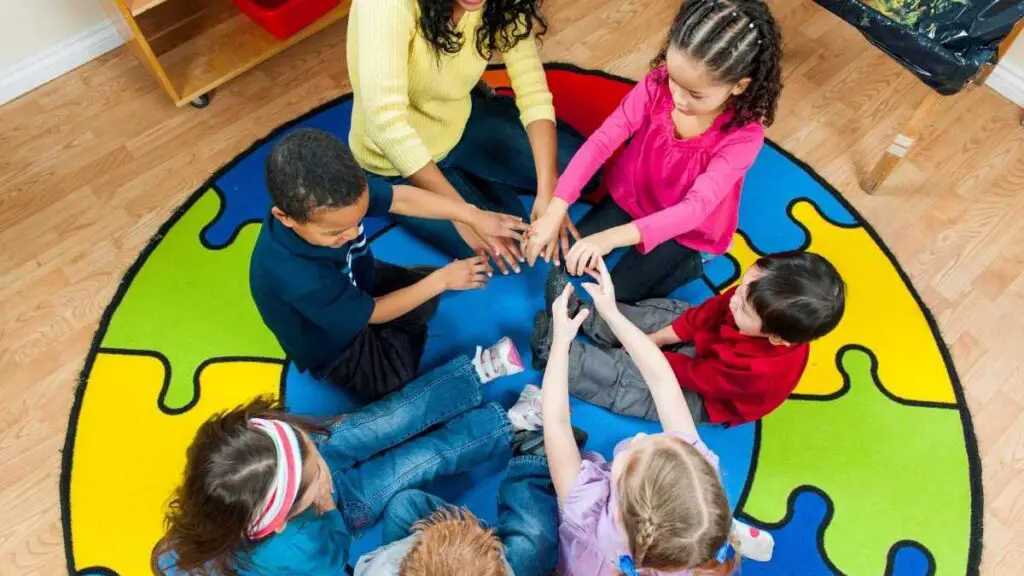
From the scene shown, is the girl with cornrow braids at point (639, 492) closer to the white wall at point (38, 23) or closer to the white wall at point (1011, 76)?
the white wall at point (1011, 76)

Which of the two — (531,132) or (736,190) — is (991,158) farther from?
(531,132)

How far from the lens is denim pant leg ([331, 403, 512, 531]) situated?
1373 mm

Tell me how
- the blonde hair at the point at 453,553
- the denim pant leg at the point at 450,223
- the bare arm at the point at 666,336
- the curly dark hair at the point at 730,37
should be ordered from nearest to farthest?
the blonde hair at the point at 453,553 → the curly dark hair at the point at 730,37 → the bare arm at the point at 666,336 → the denim pant leg at the point at 450,223

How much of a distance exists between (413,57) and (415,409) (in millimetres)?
704

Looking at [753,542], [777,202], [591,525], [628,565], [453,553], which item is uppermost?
[453,553]

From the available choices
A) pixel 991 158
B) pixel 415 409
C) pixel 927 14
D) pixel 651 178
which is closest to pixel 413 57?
pixel 651 178

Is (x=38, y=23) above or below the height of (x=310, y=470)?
above

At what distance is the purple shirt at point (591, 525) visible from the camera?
3.58 feet

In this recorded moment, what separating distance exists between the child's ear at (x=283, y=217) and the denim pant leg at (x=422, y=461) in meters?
0.52

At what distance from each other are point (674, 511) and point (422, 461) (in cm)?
60

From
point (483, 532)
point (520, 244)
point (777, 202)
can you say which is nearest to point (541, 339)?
point (520, 244)

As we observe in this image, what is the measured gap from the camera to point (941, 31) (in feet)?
5.14

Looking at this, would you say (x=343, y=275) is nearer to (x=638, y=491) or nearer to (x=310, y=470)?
(x=310, y=470)

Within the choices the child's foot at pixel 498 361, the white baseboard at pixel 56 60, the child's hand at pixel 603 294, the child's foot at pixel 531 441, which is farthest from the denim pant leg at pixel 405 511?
the white baseboard at pixel 56 60
